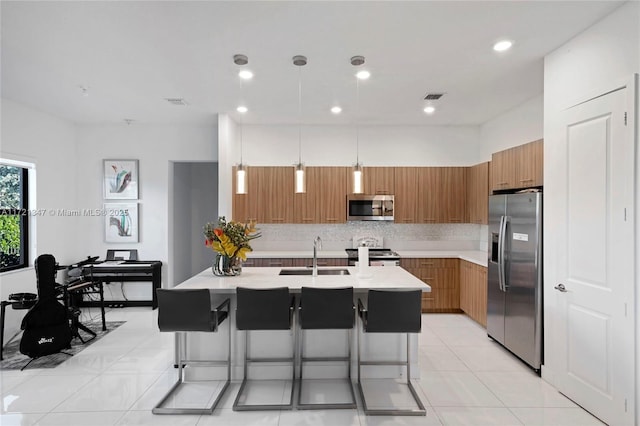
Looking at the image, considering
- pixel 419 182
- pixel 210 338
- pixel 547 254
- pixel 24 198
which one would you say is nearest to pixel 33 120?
pixel 24 198

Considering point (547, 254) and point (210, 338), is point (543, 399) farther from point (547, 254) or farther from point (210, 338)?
point (210, 338)

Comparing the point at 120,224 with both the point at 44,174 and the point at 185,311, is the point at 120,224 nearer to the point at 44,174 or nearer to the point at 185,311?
the point at 44,174

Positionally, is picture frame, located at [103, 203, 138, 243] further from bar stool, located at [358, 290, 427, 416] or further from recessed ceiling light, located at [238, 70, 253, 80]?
bar stool, located at [358, 290, 427, 416]

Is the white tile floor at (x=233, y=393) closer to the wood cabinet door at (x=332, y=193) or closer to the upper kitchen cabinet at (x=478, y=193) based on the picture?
the upper kitchen cabinet at (x=478, y=193)

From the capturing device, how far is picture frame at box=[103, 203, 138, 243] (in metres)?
5.85

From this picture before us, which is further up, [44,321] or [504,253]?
[504,253]

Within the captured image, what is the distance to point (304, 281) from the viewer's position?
10.7ft

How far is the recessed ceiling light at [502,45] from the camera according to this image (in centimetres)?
298

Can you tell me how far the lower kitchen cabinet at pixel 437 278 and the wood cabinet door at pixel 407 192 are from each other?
0.71 metres

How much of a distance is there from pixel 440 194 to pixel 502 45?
297 centimetres

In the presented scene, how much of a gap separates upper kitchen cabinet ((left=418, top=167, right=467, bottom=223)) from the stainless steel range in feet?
2.48

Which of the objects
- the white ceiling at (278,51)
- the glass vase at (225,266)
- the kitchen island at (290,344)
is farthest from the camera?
the glass vase at (225,266)

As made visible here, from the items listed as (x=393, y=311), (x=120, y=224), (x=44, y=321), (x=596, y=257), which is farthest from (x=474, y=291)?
(x=120, y=224)

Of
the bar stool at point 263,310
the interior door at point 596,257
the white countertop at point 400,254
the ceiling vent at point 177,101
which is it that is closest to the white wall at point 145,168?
the ceiling vent at point 177,101
